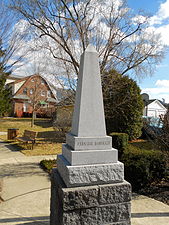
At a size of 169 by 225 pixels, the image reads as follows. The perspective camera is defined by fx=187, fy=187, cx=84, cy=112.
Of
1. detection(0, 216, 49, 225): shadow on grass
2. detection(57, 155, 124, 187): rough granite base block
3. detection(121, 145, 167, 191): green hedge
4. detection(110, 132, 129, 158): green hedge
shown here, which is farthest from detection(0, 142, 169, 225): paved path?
detection(110, 132, 129, 158): green hedge

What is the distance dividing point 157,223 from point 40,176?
389 centimetres

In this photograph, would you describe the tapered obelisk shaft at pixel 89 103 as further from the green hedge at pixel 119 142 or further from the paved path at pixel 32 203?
the green hedge at pixel 119 142

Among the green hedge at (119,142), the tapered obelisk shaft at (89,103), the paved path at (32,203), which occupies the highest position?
the tapered obelisk shaft at (89,103)

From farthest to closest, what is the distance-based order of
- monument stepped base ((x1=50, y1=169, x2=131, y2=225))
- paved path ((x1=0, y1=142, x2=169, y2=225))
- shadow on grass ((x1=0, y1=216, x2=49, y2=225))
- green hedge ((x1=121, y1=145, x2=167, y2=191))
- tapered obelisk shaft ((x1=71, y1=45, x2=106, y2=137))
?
green hedge ((x1=121, y1=145, x2=167, y2=191)) < paved path ((x1=0, y1=142, x2=169, y2=225)) < shadow on grass ((x1=0, y1=216, x2=49, y2=225)) < tapered obelisk shaft ((x1=71, y1=45, x2=106, y2=137)) < monument stepped base ((x1=50, y1=169, x2=131, y2=225))

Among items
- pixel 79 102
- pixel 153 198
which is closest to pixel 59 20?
pixel 79 102

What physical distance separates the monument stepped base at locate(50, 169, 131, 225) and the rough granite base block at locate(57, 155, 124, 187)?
7cm

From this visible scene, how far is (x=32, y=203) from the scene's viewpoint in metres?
4.33

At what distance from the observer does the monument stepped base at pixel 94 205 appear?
2.42 m

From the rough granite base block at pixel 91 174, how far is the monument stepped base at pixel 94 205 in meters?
0.07

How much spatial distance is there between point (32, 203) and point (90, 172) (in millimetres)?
2518

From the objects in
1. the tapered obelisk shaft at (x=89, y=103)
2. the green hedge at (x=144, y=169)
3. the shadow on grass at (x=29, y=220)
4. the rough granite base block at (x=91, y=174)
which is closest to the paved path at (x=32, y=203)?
the shadow on grass at (x=29, y=220)

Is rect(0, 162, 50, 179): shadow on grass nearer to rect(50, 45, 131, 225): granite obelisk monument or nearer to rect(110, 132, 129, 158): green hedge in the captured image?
rect(110, 132, 129, 158): green hedge

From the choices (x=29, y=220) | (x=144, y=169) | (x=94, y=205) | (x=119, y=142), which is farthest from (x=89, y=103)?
(x=119, y=142)

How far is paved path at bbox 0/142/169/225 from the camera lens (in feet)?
12.0
